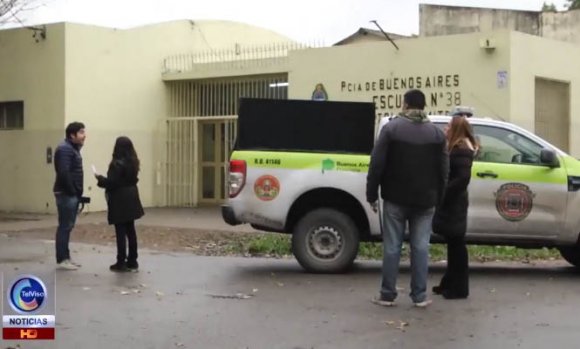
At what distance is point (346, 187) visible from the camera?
32.4ft

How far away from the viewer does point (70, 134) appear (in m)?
10.2

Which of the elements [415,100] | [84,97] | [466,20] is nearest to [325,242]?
[415,100]

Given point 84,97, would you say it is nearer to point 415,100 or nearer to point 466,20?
point 466,20

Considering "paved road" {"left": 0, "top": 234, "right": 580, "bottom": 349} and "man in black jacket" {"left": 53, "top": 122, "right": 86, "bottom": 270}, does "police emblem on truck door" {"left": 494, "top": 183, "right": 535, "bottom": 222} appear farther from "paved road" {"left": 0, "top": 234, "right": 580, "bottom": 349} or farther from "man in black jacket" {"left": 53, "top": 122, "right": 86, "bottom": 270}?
"man in black jacket" {"left": 53, "top": 122, "right": 86, "bottom": 270}

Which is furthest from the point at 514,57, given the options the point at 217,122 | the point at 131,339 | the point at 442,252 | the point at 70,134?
the point at 131,339

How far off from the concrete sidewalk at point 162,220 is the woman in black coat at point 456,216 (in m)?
7.90

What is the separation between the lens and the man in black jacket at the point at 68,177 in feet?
33.0

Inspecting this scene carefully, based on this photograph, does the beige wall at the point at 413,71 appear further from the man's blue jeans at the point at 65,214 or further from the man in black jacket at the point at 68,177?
the man's blue jeans at the point at 65,214

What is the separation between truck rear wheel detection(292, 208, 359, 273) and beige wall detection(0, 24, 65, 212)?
1229 centimetres

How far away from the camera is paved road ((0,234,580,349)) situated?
661 centimetres

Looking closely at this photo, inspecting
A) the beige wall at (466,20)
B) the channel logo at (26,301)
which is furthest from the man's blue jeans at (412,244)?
the beige wall at (466,20)

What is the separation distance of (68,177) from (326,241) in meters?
3.18

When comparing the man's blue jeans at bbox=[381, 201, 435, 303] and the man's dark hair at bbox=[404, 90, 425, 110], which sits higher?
the man's dark hair at bbox=[404, 90, 425, 110]

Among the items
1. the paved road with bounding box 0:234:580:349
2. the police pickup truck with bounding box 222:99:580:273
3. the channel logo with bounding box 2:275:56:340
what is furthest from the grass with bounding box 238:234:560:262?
the channel logo with bounding box 2:275:56:340
